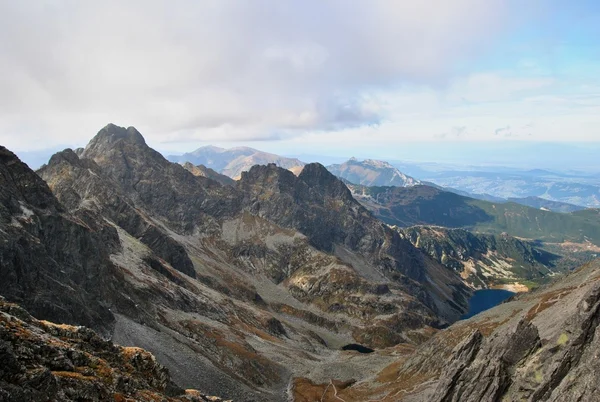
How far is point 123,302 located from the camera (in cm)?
10300

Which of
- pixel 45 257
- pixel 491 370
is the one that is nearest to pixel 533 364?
pixel 491 370

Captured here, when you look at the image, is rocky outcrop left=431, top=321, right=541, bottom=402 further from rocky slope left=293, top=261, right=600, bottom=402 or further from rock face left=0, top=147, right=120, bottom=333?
→ rock face left=0, top=147, right=120, bottom=333

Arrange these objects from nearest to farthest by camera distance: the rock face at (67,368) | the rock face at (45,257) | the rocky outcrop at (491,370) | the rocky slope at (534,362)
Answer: the rock face at (67,368), the rocky slope at (534,362), the rocky outcrop at (491,370), the rock face at (45,257)

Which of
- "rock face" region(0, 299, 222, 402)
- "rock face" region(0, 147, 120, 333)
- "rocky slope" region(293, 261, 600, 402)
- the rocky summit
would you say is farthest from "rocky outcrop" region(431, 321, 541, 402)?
"rock face" region(0, 147, 120, 333)

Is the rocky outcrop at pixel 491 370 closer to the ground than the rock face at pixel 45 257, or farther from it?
closer to the ground

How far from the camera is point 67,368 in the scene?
32062 millimetres

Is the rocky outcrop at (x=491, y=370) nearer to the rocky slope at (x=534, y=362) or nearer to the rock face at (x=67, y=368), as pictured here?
the rocky slope at (x=534, y=362)

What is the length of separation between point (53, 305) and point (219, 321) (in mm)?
73089

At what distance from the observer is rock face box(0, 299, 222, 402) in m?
26.2

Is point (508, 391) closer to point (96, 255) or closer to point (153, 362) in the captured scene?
point (153, 362)

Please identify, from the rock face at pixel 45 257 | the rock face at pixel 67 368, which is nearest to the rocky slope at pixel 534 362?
the rock face at pixel 67 368

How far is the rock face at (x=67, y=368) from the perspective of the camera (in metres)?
26.2

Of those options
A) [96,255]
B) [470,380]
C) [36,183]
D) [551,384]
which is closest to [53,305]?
[96,255]

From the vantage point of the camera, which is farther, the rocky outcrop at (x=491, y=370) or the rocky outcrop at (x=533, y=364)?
the rocky outcrop at (x=491, y=370)
